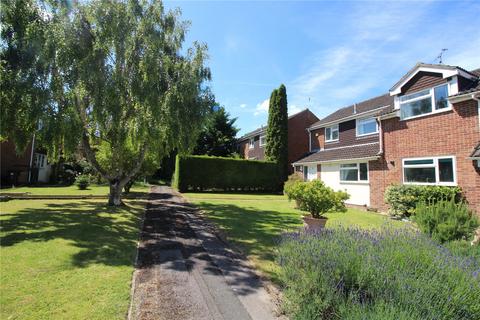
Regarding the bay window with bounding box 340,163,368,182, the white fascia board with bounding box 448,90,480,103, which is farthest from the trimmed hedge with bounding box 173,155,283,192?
the white fascia board with bounding box 448,90,480,103

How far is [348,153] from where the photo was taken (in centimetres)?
2077

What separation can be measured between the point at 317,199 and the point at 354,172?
12.2 m

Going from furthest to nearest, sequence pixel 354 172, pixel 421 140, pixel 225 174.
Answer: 1. pixel 225 174
2. pixel 354 172
3. pixel 421 140

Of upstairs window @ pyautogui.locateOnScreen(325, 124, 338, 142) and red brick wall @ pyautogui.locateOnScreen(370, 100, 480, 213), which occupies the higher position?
upstairs window @ pyautogui.locateOnScreen(325, 124, 338, 142)

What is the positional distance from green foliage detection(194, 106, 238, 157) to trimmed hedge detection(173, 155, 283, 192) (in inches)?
511

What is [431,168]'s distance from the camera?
14539 millimetres

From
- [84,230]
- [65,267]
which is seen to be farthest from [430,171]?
[65,267]

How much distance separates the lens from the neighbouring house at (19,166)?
25.5m

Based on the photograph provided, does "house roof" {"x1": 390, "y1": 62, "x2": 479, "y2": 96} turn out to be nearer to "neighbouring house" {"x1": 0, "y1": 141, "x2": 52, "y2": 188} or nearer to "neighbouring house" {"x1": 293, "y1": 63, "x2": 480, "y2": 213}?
"neighbouring house" {"x1": 293, "y1": 63, "x2": 480, "y2": 213}

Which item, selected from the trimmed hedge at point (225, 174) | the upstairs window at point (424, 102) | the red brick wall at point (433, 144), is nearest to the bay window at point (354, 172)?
the red brick wall at point (433, 144)

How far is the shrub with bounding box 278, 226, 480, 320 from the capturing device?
10.2ft

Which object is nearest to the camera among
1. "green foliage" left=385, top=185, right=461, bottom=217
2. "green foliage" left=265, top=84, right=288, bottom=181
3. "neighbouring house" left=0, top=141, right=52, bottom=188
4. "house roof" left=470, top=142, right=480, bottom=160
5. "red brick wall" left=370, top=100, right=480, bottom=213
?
"house roof" left=470, top=142, right=480, bottom=160

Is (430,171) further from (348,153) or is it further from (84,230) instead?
(84,230)

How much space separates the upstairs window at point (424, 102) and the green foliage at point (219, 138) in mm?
29112
